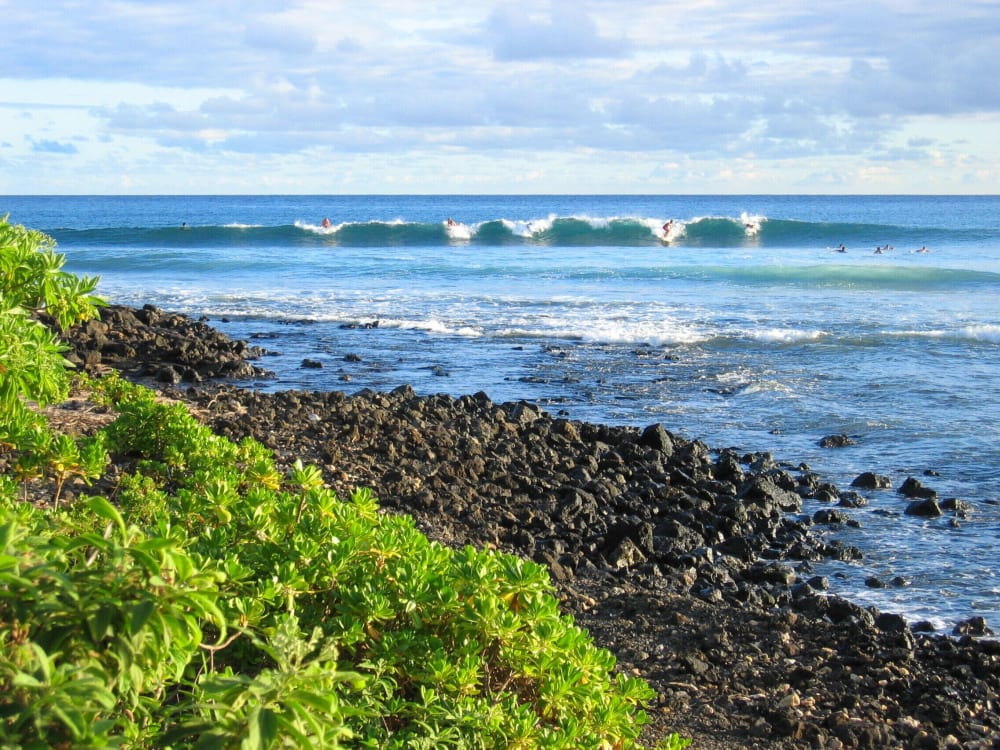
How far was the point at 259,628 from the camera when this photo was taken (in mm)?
2822

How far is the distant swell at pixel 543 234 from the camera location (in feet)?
157

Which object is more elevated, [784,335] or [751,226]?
[751,226]

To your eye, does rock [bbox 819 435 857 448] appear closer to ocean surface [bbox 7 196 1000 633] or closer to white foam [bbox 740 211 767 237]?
ocean surface [bbox 7 196 1000 633]

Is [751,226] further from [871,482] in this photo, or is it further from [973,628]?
[973,628]

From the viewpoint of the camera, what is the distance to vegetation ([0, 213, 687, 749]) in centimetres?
182

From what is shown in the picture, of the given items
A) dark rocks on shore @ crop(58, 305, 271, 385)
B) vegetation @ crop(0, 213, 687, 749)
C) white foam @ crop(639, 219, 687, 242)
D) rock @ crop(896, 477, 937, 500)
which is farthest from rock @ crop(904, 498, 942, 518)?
white foam @ crop(639, 219, 687, 242)

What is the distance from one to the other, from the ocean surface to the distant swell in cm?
204

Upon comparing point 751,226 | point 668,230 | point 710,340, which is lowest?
point 710,340

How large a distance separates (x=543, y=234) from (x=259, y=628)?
156 ft

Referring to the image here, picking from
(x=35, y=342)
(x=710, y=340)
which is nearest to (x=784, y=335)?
(x=710, y=340)

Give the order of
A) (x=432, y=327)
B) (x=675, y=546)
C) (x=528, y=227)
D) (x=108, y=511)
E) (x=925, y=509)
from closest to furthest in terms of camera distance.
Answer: (x=108, y=511) < (x=675, y=546) < (x=925, y=509) < (x=432, y=327) < (x=528, y=227)

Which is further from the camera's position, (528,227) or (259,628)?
(528,227)

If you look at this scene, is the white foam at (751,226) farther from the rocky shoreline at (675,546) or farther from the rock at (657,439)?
the rock at (657,439)

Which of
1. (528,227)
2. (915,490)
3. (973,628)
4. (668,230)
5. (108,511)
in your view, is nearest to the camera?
(108,511)
